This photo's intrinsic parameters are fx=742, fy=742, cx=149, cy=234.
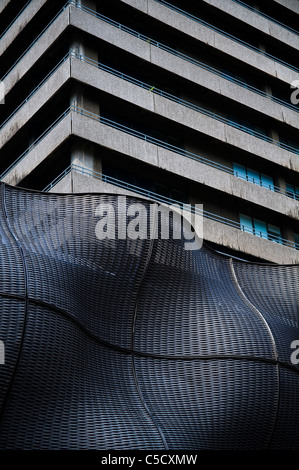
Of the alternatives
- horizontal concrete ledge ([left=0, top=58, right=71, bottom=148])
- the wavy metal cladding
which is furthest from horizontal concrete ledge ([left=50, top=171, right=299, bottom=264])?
the wavy metal cladding

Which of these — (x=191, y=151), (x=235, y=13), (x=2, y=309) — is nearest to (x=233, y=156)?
(x=191, y=151)

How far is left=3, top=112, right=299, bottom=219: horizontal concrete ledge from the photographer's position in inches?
931

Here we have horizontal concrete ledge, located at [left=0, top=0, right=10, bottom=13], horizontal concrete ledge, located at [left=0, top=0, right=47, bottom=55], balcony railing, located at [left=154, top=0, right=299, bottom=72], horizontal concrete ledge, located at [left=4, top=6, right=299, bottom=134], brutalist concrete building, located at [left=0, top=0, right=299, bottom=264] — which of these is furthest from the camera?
horizontal concrete ledge, located at [left=0, top=0, right=10, bottom=13]

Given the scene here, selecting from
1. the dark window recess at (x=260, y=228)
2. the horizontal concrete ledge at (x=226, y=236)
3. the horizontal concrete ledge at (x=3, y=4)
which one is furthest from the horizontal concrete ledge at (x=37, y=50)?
the dark window recess at (x=260, y=228)

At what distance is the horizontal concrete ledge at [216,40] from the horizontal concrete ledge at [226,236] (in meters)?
8.20

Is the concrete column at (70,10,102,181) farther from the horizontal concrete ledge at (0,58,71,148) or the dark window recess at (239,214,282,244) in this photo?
the dark window recess at (239,214,282,244)

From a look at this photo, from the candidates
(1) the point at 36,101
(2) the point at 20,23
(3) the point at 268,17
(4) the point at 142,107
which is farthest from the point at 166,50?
(3) the point at 268,17

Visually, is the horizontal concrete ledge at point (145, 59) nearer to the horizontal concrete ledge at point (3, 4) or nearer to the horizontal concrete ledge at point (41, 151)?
the horizontal concrete ledge at point (3, 4)

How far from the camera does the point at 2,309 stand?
910cm

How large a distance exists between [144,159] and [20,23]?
884 cm

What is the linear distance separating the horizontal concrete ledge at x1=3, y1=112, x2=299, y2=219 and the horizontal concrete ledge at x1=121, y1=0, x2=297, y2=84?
6070 millimetres

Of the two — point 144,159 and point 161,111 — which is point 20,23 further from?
point 144,159
